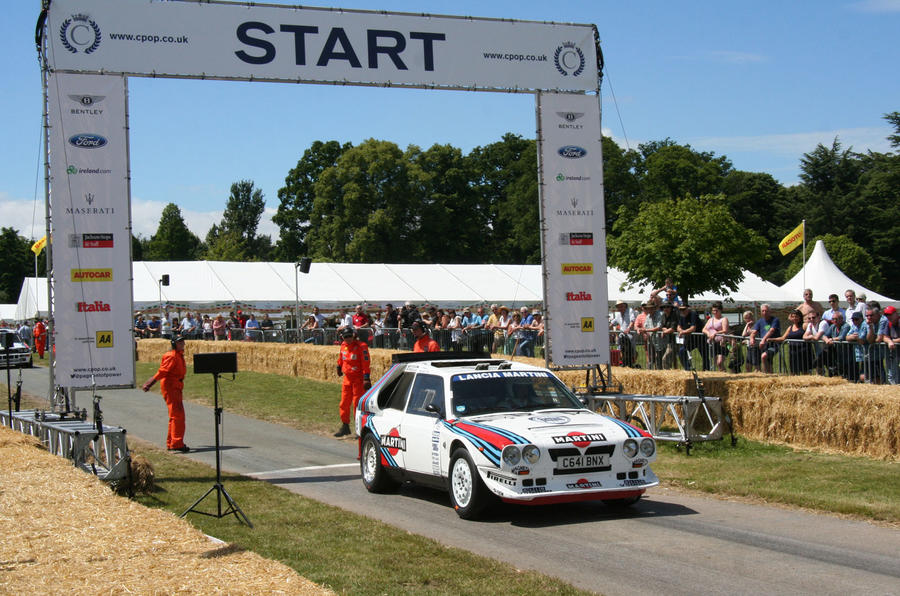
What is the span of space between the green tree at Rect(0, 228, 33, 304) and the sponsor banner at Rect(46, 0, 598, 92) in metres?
108

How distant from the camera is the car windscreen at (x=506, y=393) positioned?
1043cm

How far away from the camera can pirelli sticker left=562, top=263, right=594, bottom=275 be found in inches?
619

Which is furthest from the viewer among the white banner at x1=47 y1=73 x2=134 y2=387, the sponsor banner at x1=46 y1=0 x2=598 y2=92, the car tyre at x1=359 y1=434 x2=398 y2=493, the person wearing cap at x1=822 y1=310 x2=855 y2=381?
the person wearing cap at x1=822 y1=310 x2=855 y2=381

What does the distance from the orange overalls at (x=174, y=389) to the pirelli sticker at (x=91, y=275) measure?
241 cm

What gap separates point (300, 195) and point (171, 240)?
152ft

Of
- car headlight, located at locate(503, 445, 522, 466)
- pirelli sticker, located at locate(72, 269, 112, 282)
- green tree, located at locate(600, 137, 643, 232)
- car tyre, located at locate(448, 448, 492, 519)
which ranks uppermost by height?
green tree, located at locate(600, 137, 643, 232)

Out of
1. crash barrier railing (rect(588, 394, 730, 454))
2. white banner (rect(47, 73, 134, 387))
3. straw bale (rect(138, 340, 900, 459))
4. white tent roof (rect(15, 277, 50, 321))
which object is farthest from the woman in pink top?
white tent roof (rect(15, 277, 50, 321))

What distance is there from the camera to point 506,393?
34.9 ft

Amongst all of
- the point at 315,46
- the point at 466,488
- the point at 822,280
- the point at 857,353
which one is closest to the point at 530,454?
the point at 466,488

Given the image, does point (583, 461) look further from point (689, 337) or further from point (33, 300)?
point (33, 300)

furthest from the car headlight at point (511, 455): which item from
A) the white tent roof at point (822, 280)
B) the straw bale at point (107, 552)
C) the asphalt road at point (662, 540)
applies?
the white tent roof at point (822, 280)

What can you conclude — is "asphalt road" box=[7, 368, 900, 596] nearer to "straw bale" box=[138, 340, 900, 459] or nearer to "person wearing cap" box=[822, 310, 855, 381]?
"straw bale" box=[138, 340, 900, 459]

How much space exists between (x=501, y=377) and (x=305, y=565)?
4.15m

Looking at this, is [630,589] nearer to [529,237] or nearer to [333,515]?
[333,515]
